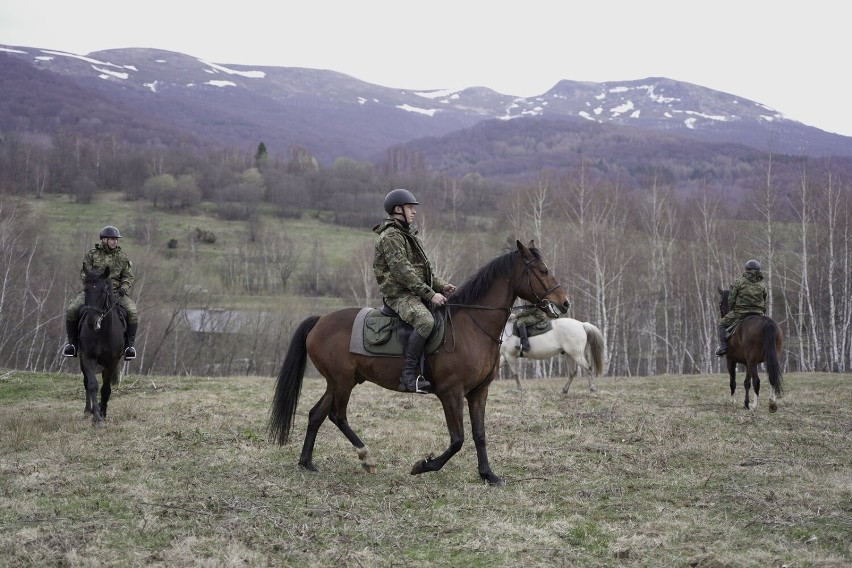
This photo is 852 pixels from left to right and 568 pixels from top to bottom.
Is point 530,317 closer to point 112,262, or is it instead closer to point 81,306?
point 112,262

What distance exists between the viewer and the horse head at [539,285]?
26.0 ft

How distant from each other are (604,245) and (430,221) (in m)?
12.1

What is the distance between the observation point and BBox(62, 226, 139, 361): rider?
11359 millimetres

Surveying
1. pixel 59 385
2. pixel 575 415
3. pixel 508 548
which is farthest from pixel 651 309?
pixel 508 548

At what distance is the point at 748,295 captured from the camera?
46.1ft

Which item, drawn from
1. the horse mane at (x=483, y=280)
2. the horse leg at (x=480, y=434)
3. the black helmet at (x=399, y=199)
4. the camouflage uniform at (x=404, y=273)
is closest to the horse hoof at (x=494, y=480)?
the horse leg at (x=480, y=434)

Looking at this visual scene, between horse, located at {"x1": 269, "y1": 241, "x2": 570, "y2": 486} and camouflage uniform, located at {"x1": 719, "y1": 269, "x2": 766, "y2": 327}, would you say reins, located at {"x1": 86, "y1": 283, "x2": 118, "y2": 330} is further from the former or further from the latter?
camouflage uniform, located at {"x1": 719, "y1": 269, "x2": 766, "y2": 327}

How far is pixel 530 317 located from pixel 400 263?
10191 millimetres

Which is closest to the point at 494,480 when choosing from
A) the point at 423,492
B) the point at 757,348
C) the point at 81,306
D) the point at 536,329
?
the point at 423,492

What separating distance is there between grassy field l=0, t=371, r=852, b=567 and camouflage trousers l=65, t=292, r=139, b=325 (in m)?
1.71

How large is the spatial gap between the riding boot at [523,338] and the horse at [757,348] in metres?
4.98

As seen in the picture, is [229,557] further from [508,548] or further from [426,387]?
[426,387]

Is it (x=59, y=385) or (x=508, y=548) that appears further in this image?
(x=59, y=385)

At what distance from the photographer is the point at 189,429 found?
10320 mm
